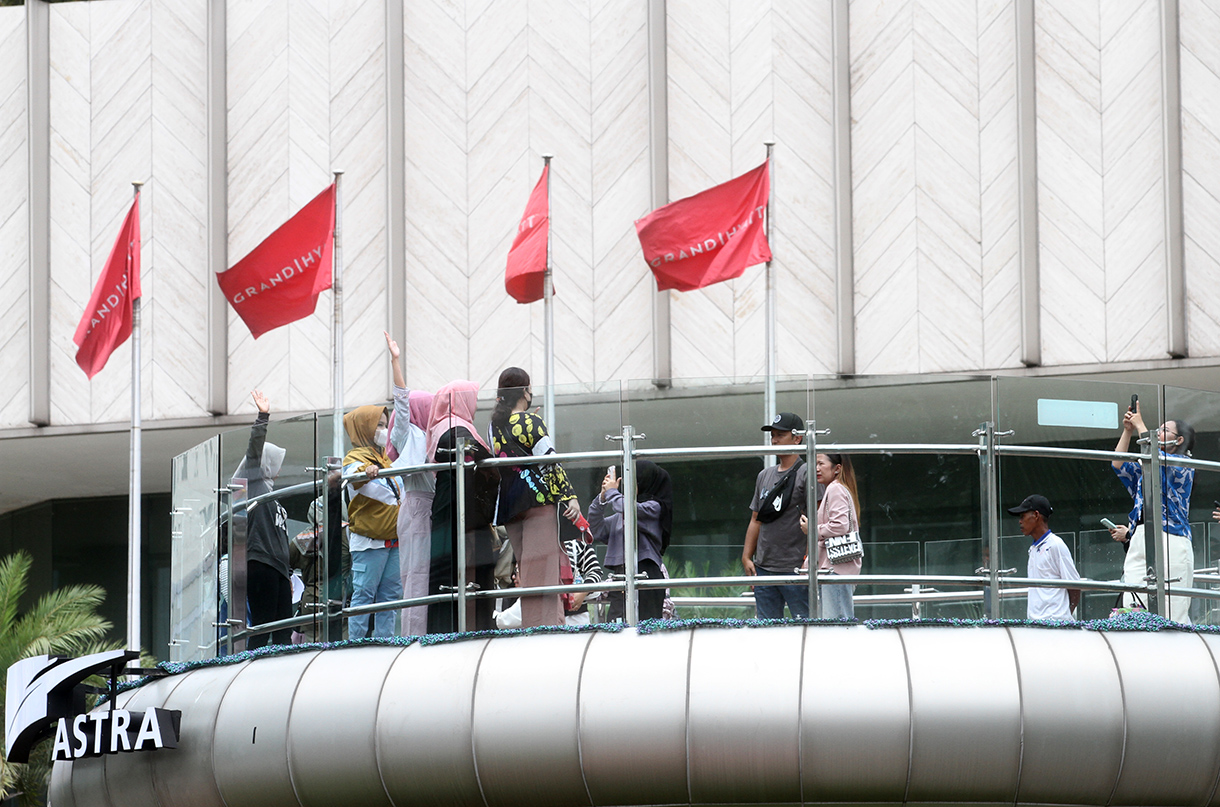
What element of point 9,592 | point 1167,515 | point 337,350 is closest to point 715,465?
point 1167,515

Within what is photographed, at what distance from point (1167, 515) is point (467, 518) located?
5568 mm

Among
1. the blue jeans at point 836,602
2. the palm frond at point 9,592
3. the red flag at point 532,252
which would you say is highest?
the red flag at point 532,252

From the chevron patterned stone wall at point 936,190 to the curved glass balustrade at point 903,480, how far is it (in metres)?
9.37

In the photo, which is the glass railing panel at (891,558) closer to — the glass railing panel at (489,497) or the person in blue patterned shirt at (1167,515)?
the person in blue patterned shirt at (1167,515)

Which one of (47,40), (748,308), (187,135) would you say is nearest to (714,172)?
(748,308)

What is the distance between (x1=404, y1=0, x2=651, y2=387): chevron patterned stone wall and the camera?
23.9 m

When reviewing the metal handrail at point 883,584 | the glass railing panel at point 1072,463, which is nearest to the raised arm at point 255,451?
the metal handrail at point 883,584

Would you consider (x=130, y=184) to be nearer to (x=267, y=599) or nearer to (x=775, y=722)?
(x=267, y=599)

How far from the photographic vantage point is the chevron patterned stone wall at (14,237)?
82.4ft

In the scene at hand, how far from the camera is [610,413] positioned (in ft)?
43.3

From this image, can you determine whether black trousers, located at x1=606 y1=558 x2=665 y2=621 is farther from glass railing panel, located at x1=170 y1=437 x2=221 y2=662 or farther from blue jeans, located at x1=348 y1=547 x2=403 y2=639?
glass railing panel, located at x1=170 y1=437 x2=221 y2=662

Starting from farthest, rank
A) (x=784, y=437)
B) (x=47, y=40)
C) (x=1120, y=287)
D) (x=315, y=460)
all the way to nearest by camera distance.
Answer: (x=47, y=40), (x=1120, y=287), (x=315, y=460), (x=784, y=437)

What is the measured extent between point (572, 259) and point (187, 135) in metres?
6.25

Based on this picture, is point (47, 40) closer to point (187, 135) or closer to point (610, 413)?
point (187, 135)
